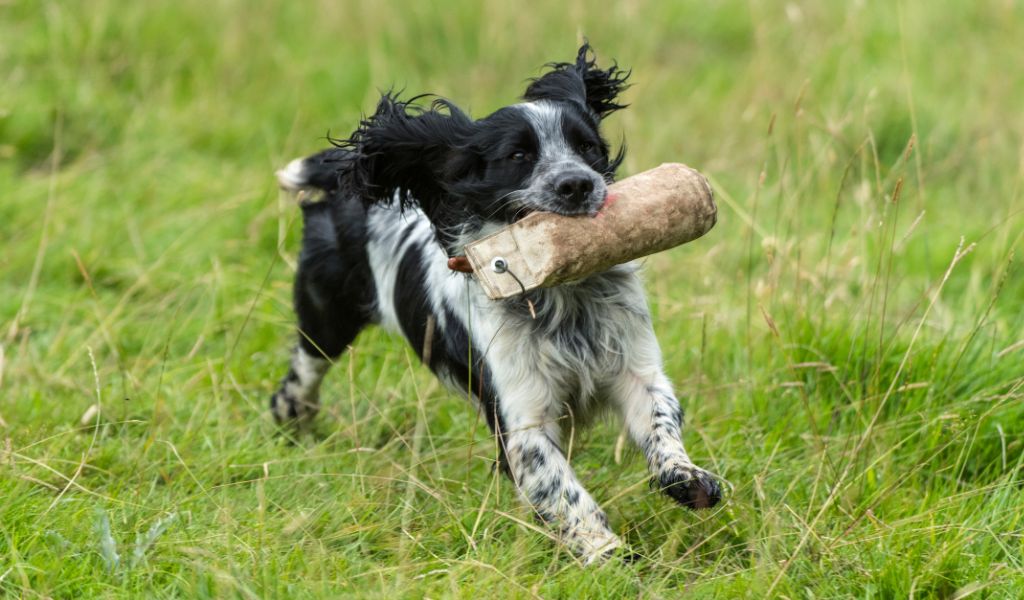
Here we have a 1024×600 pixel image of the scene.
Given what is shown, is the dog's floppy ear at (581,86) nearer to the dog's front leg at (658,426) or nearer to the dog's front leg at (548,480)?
the dog's front leg at (658,426)

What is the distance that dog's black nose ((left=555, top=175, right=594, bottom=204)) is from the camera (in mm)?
3320

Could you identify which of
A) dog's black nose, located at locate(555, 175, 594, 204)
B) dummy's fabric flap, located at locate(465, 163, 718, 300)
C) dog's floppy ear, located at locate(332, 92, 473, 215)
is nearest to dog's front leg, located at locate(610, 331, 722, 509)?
dummy's fabric flap, located at locate(465, 163, 718, 300)

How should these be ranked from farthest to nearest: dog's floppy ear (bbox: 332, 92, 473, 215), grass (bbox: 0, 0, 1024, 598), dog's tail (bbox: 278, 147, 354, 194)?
dog's tail (bbox: 278, 147, 354, 194)
dog's floppy ear (bbox: 332, 92, 473, 215)
grass (bbox: 0, 0, 1024, 598)

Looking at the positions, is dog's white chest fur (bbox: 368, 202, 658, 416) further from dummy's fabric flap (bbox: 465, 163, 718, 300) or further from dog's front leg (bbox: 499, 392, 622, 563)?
dummy's fabric flap (bbox: 465, 163, 718, 300)

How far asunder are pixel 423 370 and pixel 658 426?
4.52 ft

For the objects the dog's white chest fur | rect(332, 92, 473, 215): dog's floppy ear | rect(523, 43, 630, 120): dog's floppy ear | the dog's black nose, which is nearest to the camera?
the dog's black nose

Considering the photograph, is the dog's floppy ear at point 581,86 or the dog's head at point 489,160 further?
the dog's floppy ear at point 581,86

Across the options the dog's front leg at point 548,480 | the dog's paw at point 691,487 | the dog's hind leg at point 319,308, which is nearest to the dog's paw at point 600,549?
the dog's front leg at point 548,480

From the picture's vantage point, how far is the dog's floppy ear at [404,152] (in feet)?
12.3

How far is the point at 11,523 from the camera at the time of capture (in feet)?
10.6

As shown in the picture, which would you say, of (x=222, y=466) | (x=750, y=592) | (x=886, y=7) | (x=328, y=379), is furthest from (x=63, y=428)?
(x=886, y=7)

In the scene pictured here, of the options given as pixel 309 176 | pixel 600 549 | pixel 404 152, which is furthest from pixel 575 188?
pixel 309 176

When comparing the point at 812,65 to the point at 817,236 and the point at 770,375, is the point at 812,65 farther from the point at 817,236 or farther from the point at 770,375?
the point at 770,375

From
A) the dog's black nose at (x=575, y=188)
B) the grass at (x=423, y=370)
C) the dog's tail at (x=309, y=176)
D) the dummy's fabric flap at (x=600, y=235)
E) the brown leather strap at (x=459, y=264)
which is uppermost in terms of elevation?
the dog's black nose at (x=575, y=188)
